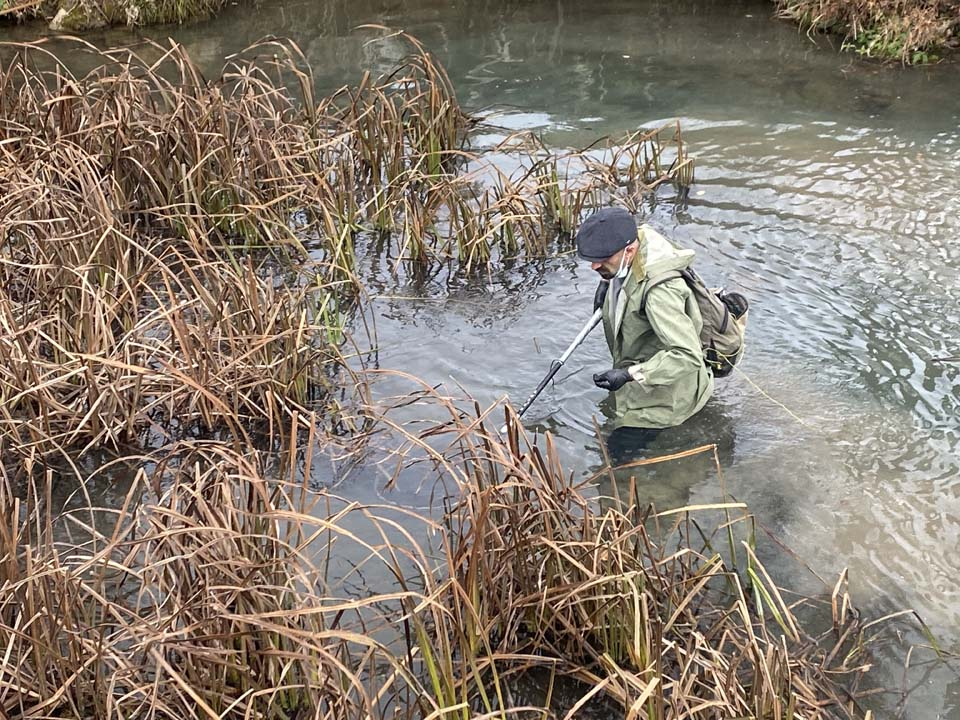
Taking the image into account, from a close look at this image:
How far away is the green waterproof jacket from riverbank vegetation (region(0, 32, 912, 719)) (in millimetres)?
539

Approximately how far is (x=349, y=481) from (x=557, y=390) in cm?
144

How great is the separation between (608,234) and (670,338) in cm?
57

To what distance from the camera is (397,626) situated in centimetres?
377

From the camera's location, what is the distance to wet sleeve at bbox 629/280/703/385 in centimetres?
443

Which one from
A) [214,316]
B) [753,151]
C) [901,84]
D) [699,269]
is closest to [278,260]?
[214,316]

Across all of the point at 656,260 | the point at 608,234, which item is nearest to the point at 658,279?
the point at 656,260

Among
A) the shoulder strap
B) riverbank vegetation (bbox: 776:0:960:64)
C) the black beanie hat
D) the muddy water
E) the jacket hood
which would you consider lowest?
the muddy water

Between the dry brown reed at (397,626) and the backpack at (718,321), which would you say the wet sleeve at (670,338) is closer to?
the backpack at (718,321)

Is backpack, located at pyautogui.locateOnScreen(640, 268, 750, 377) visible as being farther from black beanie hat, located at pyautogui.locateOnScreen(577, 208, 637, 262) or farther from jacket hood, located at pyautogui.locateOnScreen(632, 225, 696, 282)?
black beanie hat, located at pyautogui.locateOnScreen(577, 208, 637, 262)

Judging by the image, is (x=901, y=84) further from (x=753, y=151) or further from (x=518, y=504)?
(x=518, y=504)

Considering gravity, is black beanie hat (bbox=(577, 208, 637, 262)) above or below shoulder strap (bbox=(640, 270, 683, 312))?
above

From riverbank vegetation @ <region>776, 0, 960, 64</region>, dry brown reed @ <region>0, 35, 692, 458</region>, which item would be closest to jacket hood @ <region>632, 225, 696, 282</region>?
dry brown reed @ <region>0, 35, 692, 458</region>

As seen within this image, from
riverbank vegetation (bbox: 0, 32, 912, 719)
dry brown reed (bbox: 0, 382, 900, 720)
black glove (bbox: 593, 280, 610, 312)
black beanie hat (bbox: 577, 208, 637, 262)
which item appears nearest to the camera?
dry brown reed (bbox: 0, 382, 900, 720)

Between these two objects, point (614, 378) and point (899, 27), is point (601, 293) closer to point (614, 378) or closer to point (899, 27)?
point (614, 378)
